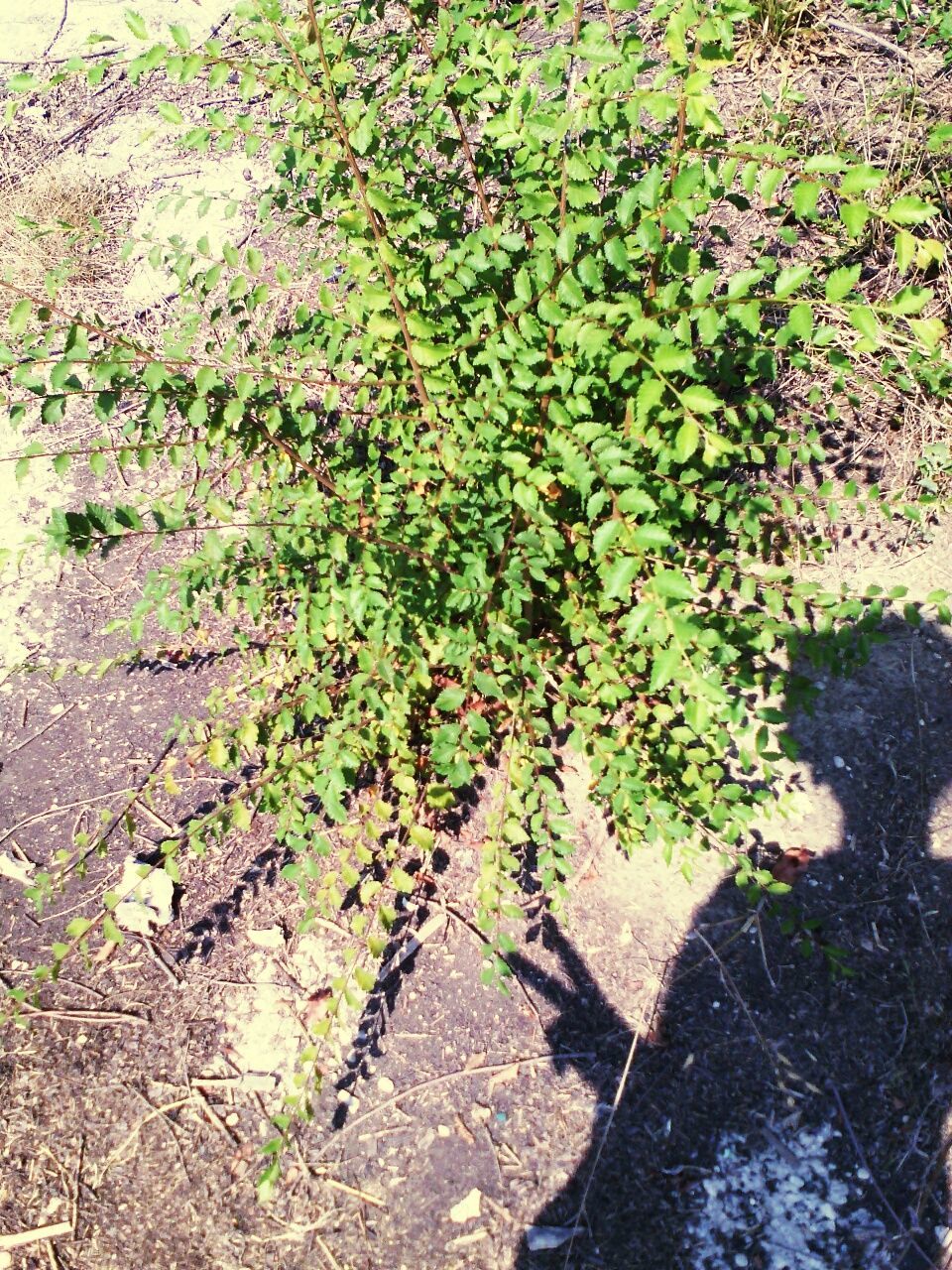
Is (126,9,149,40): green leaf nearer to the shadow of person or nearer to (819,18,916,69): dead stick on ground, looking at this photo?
the shadow of person

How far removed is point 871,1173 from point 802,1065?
264 millimetres

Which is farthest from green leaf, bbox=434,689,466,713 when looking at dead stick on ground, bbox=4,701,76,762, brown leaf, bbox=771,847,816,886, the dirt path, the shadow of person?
dead stick on ground, bbox=4,701,76,762

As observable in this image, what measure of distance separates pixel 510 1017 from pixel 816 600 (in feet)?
4.73

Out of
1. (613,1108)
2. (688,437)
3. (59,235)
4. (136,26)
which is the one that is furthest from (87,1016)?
(59,235)

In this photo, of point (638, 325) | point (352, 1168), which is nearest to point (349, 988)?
point (352, 1168)

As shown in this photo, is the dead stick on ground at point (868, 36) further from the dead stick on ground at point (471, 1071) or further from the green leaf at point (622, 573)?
the dead stick on ground at point (471, 1071)

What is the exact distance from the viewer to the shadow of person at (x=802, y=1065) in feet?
6.97

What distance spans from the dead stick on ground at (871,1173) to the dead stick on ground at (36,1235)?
196 centimetres

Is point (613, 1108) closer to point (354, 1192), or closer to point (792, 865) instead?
point (354, 1192)

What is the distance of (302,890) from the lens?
2.13 metres

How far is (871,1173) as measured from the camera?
215 centimetres

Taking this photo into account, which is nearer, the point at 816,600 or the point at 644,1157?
the point at 816,600

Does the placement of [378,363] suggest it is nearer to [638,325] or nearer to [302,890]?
[638,325]

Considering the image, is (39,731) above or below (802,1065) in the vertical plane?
below
